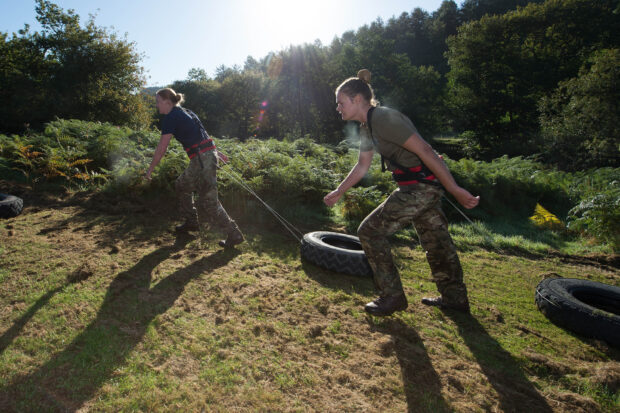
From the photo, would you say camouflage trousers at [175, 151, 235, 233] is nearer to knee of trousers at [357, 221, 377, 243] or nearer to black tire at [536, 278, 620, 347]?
knee of trousers at [357, 221, 377, 243]

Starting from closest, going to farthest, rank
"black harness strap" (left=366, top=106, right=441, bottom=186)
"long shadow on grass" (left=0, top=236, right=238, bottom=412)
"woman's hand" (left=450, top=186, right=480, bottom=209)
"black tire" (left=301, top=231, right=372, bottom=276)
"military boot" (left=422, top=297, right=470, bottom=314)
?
"long shadow on grass" (left=0, top=236, right=238, bottom=412), "woman's hand" (left=450, top=186, right=480, bottom=209), "black harness strap" (left=366, top=106, right=441, bottom=186), "military boot" (left=422, top=297, right=470, bottom=314), "black tire" (left=301, top=231, right=372, bottom=276)

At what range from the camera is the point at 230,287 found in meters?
4.01

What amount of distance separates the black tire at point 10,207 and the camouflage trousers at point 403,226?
20.5 ft

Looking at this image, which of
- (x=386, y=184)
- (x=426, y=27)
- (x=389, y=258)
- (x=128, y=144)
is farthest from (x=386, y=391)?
(x=426, y=27)

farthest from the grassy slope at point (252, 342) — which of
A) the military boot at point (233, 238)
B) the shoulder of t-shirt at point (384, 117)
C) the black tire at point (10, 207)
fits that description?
the shoulder of t-shirt at point (384, 117)

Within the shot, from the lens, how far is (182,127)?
504 centimetres

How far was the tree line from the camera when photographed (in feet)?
64.8

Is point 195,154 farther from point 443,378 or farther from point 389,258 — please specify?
point 443,378

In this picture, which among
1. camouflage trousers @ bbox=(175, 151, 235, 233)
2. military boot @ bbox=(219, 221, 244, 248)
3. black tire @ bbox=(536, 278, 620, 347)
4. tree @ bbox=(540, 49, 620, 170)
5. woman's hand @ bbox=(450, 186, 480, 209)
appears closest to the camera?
woman's hand @ bbox=(450, 186, 480, 209)

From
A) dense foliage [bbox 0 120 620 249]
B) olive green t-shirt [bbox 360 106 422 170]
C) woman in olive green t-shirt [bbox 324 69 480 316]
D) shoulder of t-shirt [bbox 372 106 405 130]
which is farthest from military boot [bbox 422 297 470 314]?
dense foliage [bbox 0 120 620 249]

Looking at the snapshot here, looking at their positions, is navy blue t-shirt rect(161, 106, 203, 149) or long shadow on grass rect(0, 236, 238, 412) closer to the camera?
long shadow on grass rect(0, 236, 238, 412)

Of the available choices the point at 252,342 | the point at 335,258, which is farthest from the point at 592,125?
the point at 252,342

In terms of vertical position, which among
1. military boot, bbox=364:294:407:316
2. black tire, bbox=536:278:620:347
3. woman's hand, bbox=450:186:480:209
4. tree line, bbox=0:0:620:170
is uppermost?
tree line, bbox=0:0:620:170

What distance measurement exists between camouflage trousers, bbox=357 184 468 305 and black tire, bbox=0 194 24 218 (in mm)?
6257
